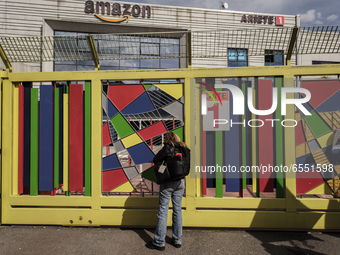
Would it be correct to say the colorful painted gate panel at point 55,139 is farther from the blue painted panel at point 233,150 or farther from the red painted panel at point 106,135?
the blue painted panel at point 233,150

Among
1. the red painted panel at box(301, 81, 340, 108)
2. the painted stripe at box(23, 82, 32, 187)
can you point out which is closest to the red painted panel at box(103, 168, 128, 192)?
the painted stripe at box(23, 82, 32, 187)

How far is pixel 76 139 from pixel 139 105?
132 centimetres

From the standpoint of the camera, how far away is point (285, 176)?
3562 millimetres

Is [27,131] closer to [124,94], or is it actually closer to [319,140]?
[124,94]

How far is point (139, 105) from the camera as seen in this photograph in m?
3.75

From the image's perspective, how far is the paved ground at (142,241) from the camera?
9.87 ft

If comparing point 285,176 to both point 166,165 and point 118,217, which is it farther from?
point 118,217

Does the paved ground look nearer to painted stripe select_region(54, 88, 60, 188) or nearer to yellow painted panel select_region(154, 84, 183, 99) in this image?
painted stripe select_region(54, 88, 60, 188)

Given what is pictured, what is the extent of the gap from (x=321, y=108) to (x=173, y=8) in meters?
12.6

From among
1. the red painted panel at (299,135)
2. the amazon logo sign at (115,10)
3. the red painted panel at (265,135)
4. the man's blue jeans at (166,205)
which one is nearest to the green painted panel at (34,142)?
the man's blue jeans at (166,205)

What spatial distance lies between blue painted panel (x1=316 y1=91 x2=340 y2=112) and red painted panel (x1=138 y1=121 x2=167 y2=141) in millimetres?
2761

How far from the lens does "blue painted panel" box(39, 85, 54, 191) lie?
3.79m

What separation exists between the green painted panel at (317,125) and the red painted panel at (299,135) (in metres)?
0.17

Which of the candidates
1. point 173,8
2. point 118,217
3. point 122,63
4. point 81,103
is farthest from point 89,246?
point 173,8
